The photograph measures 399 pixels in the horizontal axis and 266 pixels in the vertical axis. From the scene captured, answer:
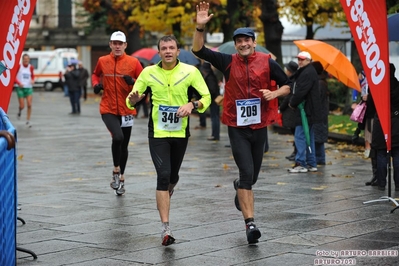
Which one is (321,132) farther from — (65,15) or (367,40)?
(65,15)

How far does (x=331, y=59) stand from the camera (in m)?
16.7

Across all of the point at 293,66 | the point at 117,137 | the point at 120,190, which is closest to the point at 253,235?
the point at 120,190

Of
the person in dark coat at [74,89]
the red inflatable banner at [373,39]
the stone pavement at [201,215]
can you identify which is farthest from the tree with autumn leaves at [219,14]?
the red inflatable banner at [373,39]

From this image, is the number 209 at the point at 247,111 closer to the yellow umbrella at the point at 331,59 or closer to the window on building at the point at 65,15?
the yellow umbrella at the point at 331,59

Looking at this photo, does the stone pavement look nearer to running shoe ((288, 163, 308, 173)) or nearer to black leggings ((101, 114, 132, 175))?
running shoe ((288, 163, 308, 173))

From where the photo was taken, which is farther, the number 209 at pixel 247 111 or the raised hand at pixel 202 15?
the number 209 at pixel 247 111

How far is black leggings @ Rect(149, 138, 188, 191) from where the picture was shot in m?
8.65

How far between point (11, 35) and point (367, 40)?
12.0ft

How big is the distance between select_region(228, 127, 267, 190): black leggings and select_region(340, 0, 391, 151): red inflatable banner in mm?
1801

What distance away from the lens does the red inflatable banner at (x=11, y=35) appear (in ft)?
29.3

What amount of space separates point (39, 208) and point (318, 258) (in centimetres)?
419

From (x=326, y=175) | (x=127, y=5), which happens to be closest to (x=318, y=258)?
(x=326, y=175)

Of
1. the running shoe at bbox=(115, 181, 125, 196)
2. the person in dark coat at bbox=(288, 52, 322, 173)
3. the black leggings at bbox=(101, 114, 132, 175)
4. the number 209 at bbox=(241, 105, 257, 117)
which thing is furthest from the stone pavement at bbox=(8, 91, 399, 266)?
the number 209 at bbox=(241, 105, 257, 117)

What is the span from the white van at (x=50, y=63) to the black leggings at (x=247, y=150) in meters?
51.2
